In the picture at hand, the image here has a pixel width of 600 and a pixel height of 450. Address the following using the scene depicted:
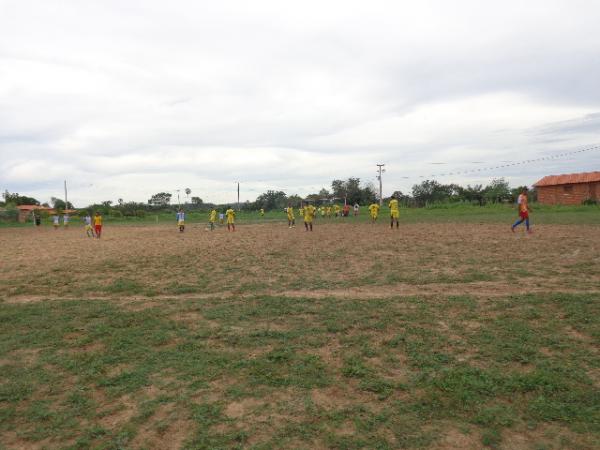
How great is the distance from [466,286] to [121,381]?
556 centimetres

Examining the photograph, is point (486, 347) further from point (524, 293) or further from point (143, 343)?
point (143, 343)

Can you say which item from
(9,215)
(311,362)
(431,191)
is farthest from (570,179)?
(9,215)

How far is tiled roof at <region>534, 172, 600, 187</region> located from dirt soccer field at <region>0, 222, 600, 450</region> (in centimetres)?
4533

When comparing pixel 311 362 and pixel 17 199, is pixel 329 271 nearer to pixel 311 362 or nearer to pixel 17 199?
pixel 311 362

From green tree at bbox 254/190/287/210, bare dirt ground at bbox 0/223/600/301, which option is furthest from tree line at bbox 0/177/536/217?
bare dirt ground at bbox 0/223/600/301

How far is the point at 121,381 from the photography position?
13.5ft

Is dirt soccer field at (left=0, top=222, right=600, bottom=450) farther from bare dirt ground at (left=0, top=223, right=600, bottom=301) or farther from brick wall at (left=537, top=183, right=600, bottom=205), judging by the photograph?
brick wall at (left=537, top=183, right=600, bottom=205)

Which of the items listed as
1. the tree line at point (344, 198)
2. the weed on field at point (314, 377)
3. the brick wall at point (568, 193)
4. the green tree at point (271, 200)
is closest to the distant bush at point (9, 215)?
the tree line at point (344, 198)

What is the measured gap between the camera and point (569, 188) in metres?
47.6

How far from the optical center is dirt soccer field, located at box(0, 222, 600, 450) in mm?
3238

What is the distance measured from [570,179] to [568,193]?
166 cm

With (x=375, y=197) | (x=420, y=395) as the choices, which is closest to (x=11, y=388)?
(x=420, y=395)

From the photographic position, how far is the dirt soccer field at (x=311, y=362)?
324 cm

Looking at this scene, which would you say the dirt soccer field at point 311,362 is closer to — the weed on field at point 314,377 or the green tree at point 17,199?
the weed on field at point 314,377
